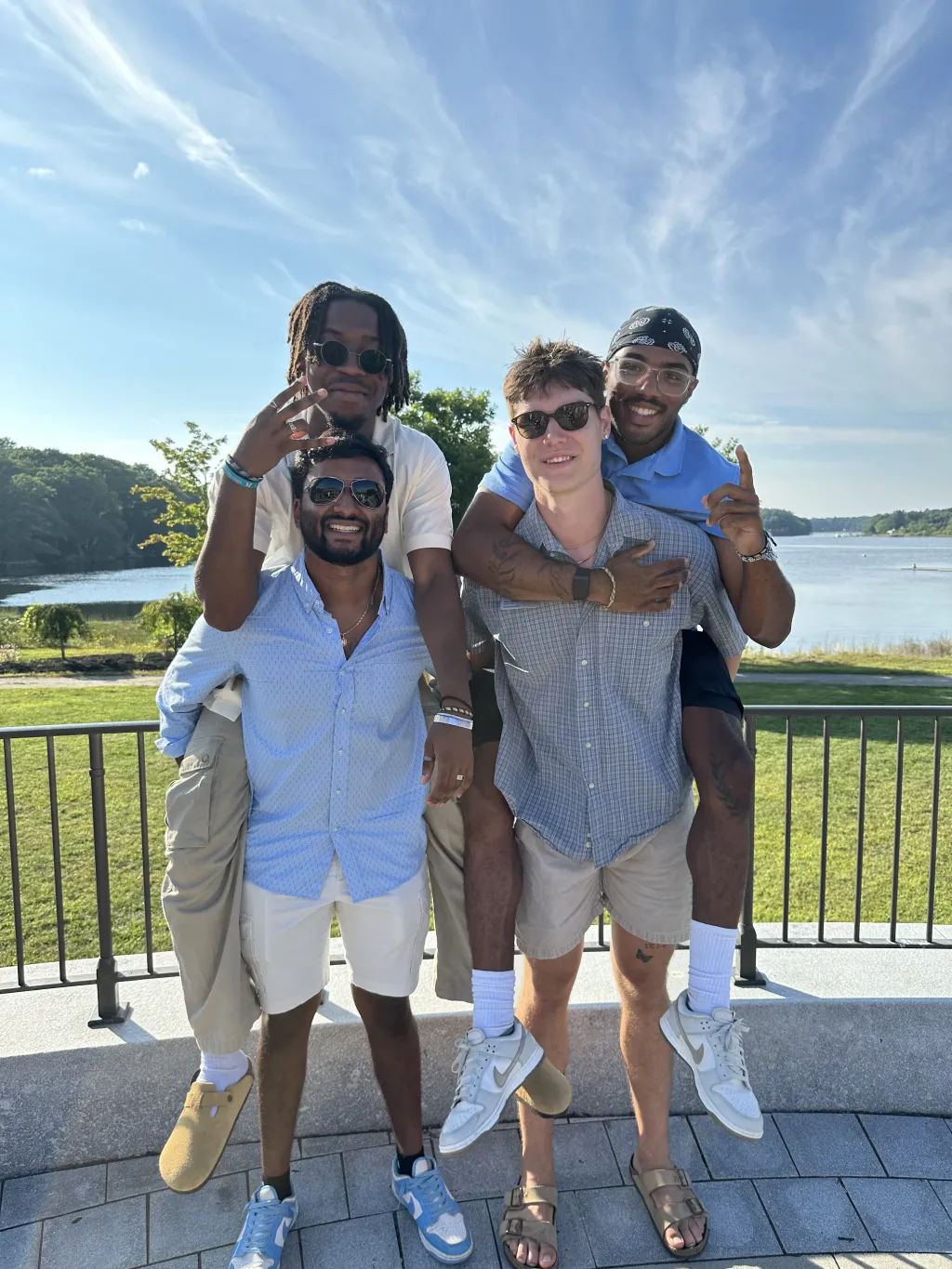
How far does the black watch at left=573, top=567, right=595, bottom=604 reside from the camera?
2.26 metres

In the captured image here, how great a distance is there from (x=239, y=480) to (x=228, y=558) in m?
0.21

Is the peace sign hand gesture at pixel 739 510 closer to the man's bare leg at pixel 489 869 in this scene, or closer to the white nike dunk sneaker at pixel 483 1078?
the man's bare leg at pixel 489 869

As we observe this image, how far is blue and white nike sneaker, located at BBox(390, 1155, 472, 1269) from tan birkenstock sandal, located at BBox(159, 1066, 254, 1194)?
0.62 metres

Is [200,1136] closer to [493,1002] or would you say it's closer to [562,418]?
[493,1002]

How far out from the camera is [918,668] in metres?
19.7

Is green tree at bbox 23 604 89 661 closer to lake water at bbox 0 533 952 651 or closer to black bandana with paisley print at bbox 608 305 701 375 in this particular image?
lake water at bbox 0 533 952 651

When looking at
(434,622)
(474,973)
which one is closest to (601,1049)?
(474,973)

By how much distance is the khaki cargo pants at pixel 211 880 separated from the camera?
2182mm

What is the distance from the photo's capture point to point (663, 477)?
2.58 metres

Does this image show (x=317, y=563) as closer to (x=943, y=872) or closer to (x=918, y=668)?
(x=943, y=872)

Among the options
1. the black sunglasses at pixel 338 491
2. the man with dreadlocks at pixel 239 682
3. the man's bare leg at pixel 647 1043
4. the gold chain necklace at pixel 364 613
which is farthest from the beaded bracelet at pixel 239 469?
the man's bare leg at pixel 647 1043

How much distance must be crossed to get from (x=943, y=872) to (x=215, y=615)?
606cm

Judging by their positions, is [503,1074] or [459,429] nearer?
[503,1074]

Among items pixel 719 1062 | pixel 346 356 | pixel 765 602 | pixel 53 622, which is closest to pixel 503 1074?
pixel 719 1062
